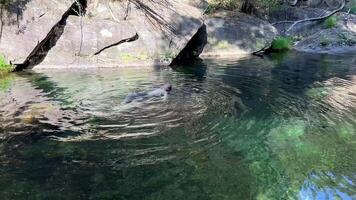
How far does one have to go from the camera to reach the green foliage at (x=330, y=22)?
22.8 metres

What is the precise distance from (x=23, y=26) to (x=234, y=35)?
30.1 feet

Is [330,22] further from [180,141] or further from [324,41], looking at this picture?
[180,141]

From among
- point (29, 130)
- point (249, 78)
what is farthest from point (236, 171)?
point (249, 78)

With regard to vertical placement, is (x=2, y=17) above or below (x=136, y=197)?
above

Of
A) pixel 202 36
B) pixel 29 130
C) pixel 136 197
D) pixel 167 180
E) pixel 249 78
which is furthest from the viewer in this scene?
pixel 202 36

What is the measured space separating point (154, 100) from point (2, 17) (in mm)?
7949

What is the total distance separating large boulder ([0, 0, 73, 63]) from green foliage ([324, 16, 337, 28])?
584 inches

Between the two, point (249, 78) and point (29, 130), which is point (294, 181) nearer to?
point (29, 130)

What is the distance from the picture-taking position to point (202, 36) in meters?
18.6

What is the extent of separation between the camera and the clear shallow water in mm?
5703

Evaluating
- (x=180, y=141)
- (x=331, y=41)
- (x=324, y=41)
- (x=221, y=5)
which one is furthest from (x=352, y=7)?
(x=180, y=141)

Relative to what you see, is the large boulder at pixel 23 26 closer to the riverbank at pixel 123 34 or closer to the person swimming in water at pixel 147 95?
the riverbank at pixel 123 34

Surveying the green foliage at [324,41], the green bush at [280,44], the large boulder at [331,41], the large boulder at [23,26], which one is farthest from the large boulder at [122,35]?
the green foliage at [324,41]

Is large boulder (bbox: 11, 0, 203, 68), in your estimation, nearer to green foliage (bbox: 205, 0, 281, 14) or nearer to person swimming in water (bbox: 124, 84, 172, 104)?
green foliage (bbox: 205, 0, 281, 14)
